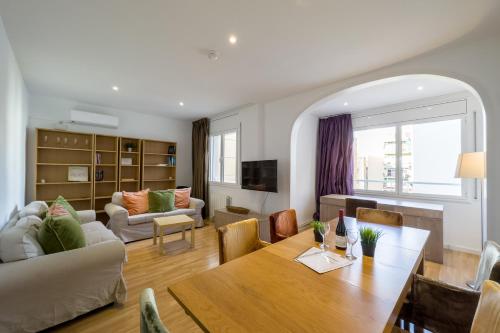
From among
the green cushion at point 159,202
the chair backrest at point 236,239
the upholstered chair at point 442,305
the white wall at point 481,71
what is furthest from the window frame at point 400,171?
the green cushion at point 159,202

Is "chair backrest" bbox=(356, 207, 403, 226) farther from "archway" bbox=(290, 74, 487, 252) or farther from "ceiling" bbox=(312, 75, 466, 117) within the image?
"ceiling" bbox=(312, 75, 466, 117)

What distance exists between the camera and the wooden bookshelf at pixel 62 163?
12.3ft

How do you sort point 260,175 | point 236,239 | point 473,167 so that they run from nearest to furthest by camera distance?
1. point 236,239
2. point 473,167
3. point 260,175

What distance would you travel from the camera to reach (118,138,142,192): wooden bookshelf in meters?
4.61

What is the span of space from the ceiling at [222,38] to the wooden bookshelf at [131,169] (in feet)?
5.38

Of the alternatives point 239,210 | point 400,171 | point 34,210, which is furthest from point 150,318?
point 400,171

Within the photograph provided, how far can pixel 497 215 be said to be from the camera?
1.92 meters

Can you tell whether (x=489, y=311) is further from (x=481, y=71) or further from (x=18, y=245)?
(x=18, y=245)

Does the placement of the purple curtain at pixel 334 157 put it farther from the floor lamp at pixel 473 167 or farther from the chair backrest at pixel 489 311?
the chair backrest at pixel 489 311

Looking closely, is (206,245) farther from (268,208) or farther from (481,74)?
(481,74)

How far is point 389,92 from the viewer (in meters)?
3.34

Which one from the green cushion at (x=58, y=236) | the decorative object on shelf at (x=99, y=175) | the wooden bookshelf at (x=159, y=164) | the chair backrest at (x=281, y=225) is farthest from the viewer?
the wooden bookshelf at (x=159, y=164)

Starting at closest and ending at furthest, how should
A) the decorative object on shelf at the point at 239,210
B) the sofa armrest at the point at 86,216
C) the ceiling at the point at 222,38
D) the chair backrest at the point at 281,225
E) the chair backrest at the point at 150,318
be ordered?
the chair backrest at the point at 150,318, the ceiling at the point at 222,38, the chair backrest at the point at 281,225, the sofa armrest at the point at 86,216, the decorative object on shelf at the point at 239,210

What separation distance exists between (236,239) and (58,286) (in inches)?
57.7
